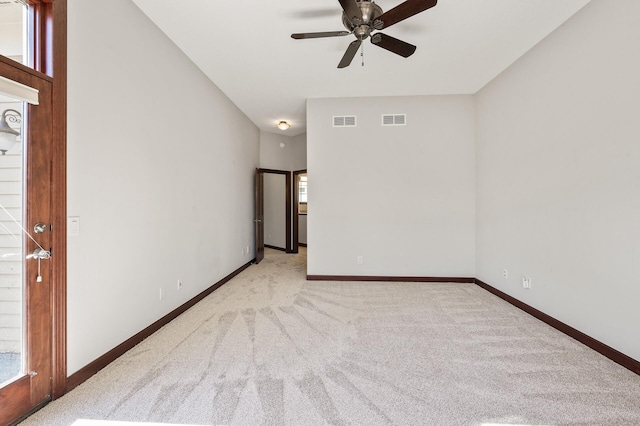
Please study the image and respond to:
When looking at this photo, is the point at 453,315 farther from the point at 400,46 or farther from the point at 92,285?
the point at 92,285

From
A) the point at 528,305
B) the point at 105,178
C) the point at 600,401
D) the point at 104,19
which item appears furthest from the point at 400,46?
the point at 528,305

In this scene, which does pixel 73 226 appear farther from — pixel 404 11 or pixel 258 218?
pixel 258 218

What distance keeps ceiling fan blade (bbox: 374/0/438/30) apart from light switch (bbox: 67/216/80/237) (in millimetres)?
2663

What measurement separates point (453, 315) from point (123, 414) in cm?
305

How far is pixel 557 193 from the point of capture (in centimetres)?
285

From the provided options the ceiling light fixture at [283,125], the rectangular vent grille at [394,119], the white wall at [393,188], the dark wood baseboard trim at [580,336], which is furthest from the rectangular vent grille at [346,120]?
the dark wood baseboard trim at [580,336]

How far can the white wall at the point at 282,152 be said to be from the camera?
21.6 ft

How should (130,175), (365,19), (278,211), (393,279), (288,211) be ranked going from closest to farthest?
(365,19), (130,175), (393,279), (288,211), (278,211)

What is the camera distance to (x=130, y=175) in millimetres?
2441

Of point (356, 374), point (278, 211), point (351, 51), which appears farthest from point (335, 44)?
point (278, 211)

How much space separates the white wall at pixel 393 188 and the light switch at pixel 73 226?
308 cm

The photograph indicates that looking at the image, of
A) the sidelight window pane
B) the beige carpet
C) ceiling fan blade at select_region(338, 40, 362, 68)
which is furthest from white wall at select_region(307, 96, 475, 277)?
the sidelight window pane

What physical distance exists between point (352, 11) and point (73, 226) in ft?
8.23

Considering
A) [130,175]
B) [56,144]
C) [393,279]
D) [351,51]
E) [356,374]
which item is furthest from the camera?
[393,279]
